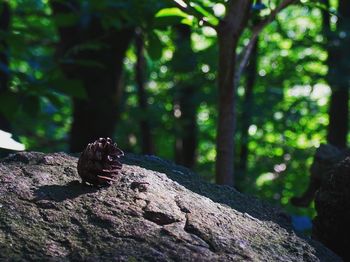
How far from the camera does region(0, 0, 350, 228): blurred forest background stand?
2.62 meters

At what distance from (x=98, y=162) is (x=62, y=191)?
147 mm

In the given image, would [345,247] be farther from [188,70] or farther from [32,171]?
[188,70]

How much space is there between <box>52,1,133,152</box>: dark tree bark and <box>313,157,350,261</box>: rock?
14.2ft

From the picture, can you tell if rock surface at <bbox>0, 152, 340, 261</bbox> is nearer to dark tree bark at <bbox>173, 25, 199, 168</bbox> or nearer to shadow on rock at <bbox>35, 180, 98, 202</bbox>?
shadow on rock at <bbox>35, 180, 98, 202</bbox>

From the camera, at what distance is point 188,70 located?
5.66 meters

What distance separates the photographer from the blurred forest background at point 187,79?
2.62 metres

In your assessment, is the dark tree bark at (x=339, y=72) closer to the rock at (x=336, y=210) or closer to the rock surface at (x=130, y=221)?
the rock at (x=336, y=210)

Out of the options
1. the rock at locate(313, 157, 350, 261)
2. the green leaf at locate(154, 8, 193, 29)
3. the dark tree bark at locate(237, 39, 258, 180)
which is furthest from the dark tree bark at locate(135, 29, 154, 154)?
the rock at locate(313, 157, 350, 261)

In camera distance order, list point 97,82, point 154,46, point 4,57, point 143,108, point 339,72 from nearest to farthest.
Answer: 1. point 154,46
2. point 4,57
3. point 339,72
4. point 97,82
5. point 143,108

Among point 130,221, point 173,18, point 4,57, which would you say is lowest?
point 130,221

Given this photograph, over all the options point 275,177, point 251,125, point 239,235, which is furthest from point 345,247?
point 275,177

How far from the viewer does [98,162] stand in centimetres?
162

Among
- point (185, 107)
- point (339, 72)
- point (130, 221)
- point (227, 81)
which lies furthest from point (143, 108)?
point (130, 221)

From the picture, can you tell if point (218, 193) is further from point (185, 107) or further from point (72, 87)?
point (185, 107)
